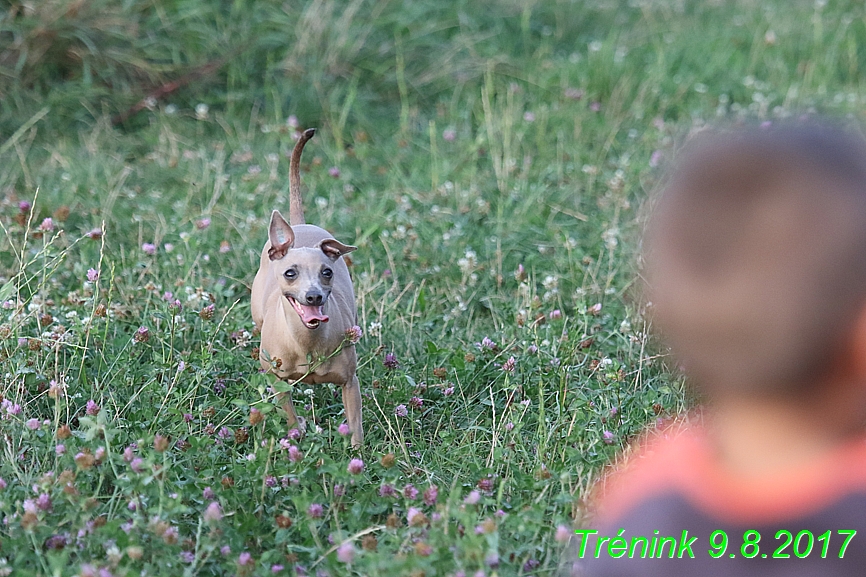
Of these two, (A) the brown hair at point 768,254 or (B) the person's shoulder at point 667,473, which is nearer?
(A) the brown hair at point 768,254

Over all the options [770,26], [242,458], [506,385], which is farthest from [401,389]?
[770,26]

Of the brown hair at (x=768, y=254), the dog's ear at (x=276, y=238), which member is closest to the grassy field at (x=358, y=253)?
the dog's ear at (x=276, y=238)

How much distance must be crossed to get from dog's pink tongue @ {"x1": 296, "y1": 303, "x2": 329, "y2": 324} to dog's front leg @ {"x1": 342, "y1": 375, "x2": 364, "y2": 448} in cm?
29

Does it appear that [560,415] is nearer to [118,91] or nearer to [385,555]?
[385,555]

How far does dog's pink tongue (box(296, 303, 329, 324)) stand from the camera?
3.08 m

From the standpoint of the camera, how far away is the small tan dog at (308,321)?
3136 mm

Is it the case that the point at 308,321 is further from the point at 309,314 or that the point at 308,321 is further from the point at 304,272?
the point at 304,272

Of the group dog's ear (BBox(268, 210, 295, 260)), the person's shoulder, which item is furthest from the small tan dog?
the person's shoulder

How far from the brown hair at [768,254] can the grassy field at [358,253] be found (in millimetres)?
1074

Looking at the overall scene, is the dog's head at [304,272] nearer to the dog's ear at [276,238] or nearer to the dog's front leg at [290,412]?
the dog's ear at [276,238]

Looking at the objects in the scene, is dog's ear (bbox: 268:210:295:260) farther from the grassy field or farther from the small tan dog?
the grassy field

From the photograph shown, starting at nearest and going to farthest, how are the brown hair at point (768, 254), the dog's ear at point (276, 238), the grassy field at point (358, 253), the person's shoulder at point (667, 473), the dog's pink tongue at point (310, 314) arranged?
the brown hair at point (768, 254), the person's shoulder at point (667, 473), the grassy field at point (358, 253), the dog's pink tongue at point (310, 314), the dog's ear at point (276, 238)

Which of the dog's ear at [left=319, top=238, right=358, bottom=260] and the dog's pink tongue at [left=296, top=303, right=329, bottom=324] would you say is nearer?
the dog's pink tongue at [left=296, top=303, right=329, bottom=324]

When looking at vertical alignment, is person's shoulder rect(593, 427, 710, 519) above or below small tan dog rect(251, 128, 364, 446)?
above
